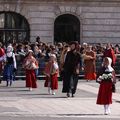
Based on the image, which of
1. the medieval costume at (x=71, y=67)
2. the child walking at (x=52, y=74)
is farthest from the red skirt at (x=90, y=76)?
the medieval costume at (x=71, y=67)

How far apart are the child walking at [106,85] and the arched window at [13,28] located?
2787 cm

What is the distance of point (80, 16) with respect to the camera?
47281mm

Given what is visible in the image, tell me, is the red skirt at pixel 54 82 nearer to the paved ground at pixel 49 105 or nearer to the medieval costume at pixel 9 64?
the paved ground at pixel 49 105

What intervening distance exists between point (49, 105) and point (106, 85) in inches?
95.5

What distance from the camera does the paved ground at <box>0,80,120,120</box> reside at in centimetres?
1786

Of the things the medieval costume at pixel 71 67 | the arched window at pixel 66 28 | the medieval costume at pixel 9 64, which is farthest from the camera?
the arched window at pixel 66 28

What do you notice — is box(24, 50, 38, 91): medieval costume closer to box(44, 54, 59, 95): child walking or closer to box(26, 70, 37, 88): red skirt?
box(26, 70, 37, 88): red skirt

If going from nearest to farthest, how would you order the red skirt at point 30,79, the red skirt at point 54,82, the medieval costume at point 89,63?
the red skirt at point 54,82 → the red skirt at point 30,79 → the medieval costume at point 89,63

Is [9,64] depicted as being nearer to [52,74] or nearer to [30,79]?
[30,79]

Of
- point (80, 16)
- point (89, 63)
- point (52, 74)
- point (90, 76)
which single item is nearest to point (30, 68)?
point (52, 74)

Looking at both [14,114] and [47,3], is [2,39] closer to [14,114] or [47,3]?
[47,3]

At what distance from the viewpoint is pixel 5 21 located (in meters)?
46.3

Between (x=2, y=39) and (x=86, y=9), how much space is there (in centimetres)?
626

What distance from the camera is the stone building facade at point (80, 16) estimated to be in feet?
153
